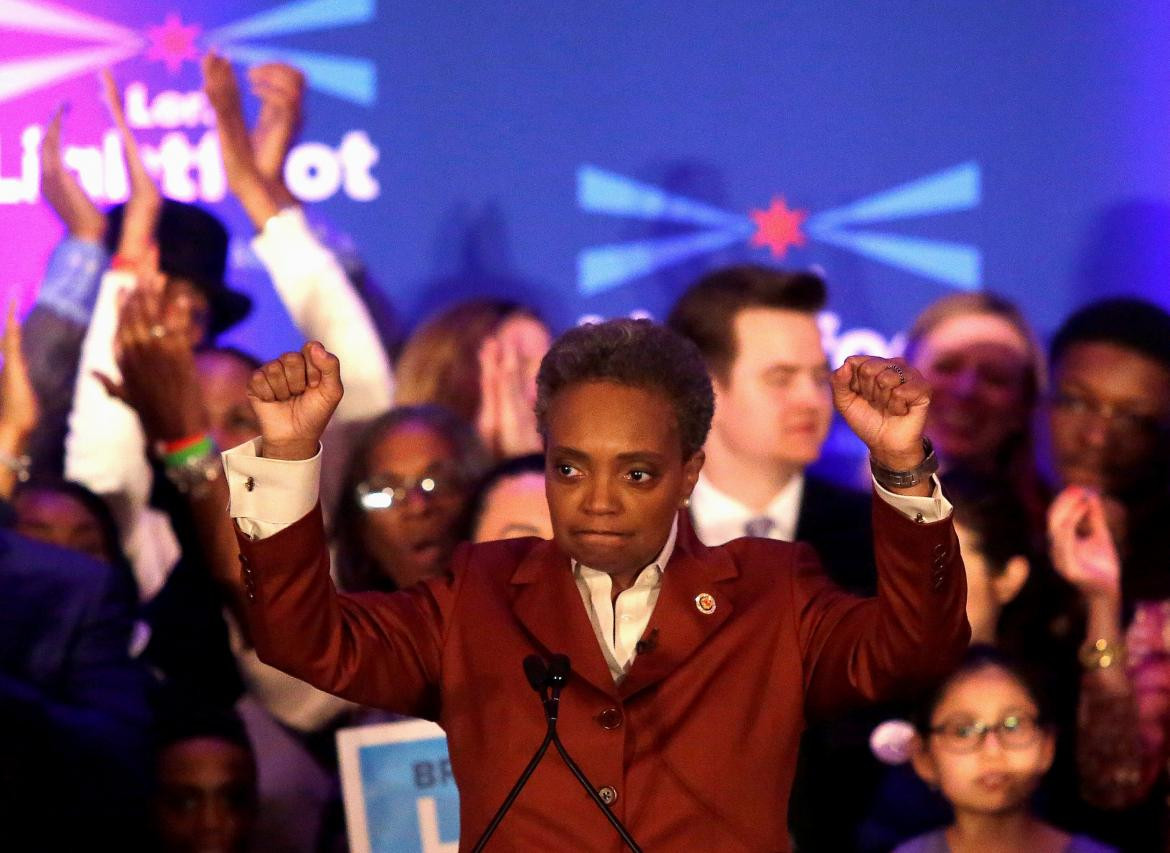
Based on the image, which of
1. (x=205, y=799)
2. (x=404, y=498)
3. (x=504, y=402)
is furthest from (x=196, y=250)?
(x=205, y=799)

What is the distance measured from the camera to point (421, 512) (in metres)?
4.29

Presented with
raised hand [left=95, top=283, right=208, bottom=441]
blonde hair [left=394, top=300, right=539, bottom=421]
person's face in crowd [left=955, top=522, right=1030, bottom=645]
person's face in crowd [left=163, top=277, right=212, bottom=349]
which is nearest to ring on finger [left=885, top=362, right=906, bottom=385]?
person's face in crowd [left=955, top=522, right=1030, bottom=645]

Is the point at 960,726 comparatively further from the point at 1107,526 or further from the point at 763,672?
the point at 763,672

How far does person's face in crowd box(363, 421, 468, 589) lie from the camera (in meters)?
4.22

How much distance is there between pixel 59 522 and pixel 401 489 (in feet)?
3.22

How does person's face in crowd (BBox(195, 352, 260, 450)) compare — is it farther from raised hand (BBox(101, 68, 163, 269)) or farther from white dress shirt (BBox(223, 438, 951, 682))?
white dress shirt (BBox(223, 438, 951, 682))

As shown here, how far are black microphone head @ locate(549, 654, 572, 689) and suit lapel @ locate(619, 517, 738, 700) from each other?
179 mm

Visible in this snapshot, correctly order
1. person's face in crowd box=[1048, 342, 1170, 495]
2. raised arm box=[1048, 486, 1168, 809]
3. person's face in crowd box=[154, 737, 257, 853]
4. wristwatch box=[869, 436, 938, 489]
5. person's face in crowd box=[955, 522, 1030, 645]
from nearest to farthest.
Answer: wristwatch box=[869, 436, 938, 489] < raised arm box=[1048, 486, 1168, 809] < person's face in crowd box=[955, 522, 1030, 645] < person's face in crowd box=[154, 737, 257, 853] < person's face in crowd box=[1048, 342, 1170, 495]

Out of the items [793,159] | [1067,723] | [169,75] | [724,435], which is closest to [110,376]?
[169,75]

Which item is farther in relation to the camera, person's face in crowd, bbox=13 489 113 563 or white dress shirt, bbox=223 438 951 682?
person's face in crowd, bbox=13 489 113 563

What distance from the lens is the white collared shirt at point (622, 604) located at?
7.14 ft

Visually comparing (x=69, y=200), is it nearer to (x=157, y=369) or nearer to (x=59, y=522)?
(x=157, y=369)

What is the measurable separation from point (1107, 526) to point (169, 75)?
10.0 feet

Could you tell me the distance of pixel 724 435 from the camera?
176 inches
